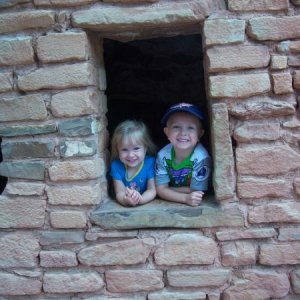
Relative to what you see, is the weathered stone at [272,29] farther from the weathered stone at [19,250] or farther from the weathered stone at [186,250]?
the weathered stone at [19,250]

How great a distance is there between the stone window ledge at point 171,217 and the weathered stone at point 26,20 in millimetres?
1087

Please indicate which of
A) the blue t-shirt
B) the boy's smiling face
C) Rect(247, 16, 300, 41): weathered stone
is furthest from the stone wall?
the boy's smiling face

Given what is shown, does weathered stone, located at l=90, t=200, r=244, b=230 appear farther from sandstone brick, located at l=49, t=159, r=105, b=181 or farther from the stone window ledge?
sandstone brick, located at l=49, t=159, r=105, b=181

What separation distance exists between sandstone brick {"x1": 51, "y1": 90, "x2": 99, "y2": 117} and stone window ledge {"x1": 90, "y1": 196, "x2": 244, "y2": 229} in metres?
0.57

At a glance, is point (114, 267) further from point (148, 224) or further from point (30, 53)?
point (30, 53)

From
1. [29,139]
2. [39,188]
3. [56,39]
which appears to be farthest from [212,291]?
[56,39]

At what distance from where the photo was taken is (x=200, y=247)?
2.23m

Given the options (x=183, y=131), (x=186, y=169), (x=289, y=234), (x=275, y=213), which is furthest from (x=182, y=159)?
(x=289, y=234)

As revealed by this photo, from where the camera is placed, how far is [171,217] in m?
2.22

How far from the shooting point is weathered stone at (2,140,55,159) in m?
2.24

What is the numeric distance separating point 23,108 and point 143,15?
2.75 ft

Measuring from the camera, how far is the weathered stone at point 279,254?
7.23 ft

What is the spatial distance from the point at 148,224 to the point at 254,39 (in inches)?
45.4

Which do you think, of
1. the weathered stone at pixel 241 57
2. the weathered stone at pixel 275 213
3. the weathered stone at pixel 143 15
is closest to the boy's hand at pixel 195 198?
the weathered stone at pixel 275 213
